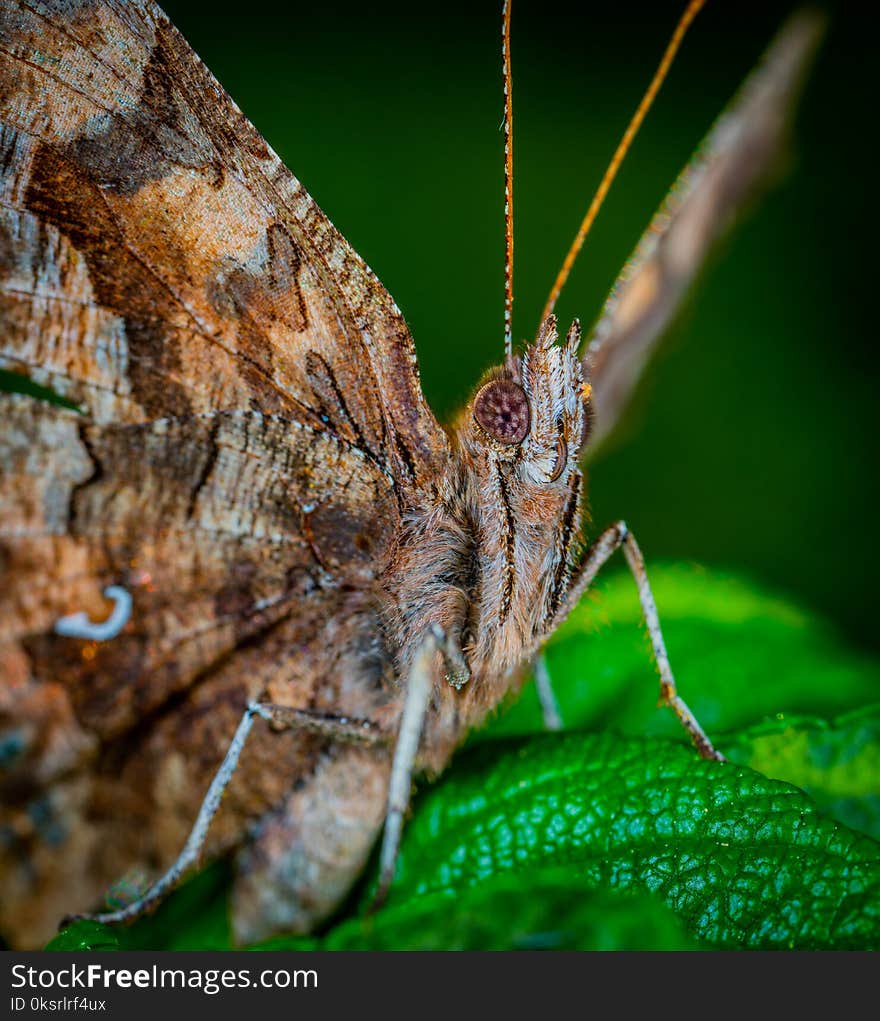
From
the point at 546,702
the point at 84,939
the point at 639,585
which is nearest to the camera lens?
A: the point at 84,939

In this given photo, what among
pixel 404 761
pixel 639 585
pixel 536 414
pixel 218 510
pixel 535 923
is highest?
pixel 536 414

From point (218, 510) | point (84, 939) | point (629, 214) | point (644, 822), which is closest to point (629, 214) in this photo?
point (629, 214)

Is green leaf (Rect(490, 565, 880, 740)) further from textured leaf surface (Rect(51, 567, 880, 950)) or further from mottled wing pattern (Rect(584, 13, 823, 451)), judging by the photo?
mottled wing pattern (Rect(584, 13, 823, 451))

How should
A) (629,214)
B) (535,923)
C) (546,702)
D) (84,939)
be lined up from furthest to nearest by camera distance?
1. (629,214)
2. (546,702)
3. (84,939)
4. (535,923)

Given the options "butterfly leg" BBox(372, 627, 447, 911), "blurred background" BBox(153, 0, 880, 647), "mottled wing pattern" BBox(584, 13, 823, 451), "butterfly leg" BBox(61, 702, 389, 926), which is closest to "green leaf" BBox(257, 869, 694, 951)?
"butterfly leg" BBox(372, 627, 447, 911)

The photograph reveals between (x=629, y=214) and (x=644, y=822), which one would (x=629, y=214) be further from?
(x=644, y=822)

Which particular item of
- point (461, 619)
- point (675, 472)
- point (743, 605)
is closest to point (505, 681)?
point (461, 619)

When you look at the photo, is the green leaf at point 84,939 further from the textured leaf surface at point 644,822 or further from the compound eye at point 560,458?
the compound eye at point 560,458

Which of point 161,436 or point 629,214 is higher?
A: point 629,214
